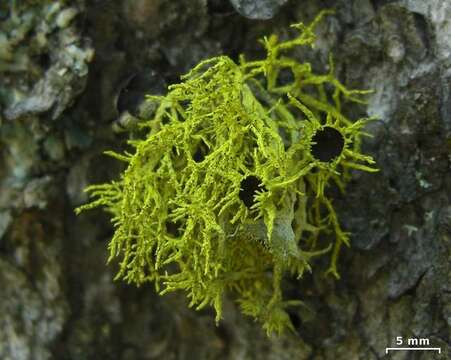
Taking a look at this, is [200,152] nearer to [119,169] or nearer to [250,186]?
[250,186]

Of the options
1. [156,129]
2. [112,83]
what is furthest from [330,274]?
[112,83]

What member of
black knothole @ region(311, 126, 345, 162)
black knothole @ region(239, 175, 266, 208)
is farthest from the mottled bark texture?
black knothole @ region(239, 175, 266, 208)

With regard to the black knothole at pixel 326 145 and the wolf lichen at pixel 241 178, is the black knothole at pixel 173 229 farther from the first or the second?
the black knothole at pixel 326 145

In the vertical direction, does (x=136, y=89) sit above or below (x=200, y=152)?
above

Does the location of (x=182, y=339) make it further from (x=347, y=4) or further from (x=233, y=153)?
(x=347, y=4)

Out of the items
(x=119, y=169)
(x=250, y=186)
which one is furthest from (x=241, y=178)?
(x=119, y=169)

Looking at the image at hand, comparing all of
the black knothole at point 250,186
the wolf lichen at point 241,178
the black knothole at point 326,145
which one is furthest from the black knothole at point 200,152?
the black knothole at point 326,145
